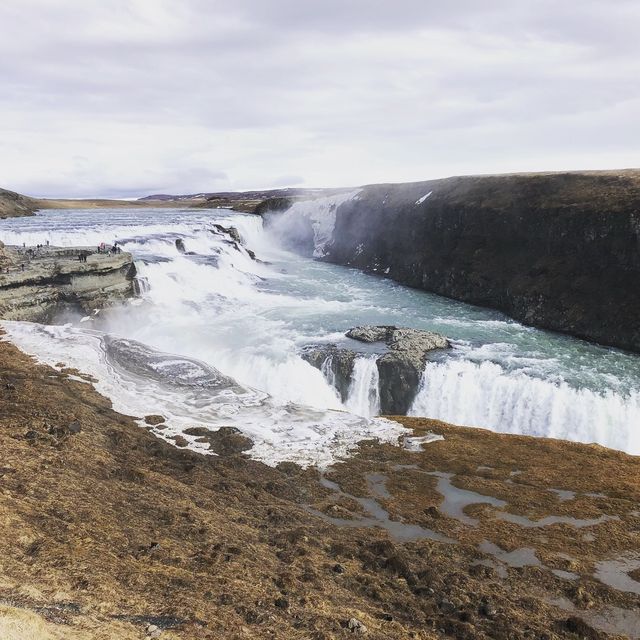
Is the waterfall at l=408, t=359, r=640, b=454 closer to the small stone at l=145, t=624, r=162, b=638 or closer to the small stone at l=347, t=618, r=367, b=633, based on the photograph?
the small stone at l=347, t=618, r=367, b=633

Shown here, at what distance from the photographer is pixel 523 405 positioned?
2512cm

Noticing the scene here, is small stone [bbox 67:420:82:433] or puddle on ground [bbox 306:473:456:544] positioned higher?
small stone [bbox 67:420:82:433]

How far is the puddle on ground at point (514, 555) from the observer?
11766 millimetres

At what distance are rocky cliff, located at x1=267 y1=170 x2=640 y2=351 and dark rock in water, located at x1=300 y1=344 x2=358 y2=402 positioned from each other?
19096mm

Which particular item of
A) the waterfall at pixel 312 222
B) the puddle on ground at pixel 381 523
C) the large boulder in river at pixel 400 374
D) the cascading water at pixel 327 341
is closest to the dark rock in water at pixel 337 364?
the cascading water at pixel 327 341

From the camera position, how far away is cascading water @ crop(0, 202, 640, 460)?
79.2ft

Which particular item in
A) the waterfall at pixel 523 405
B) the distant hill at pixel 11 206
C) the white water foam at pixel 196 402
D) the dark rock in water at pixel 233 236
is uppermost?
the distant hill at pixel 11 206

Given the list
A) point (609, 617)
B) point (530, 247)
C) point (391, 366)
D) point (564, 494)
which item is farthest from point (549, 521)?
point (530, 247)

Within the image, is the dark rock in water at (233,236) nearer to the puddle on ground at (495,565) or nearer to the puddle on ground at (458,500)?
the puddle on ground at (458,500)

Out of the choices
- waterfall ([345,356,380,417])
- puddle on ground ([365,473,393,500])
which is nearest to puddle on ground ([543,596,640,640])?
puddle on ground ([365,473,393,500])

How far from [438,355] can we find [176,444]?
17462 mm

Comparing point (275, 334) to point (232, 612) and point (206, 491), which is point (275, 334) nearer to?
point (206, 491)

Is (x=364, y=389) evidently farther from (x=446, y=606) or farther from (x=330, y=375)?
(x=446, y=606)

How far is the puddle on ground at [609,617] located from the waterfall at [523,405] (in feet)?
49.3
